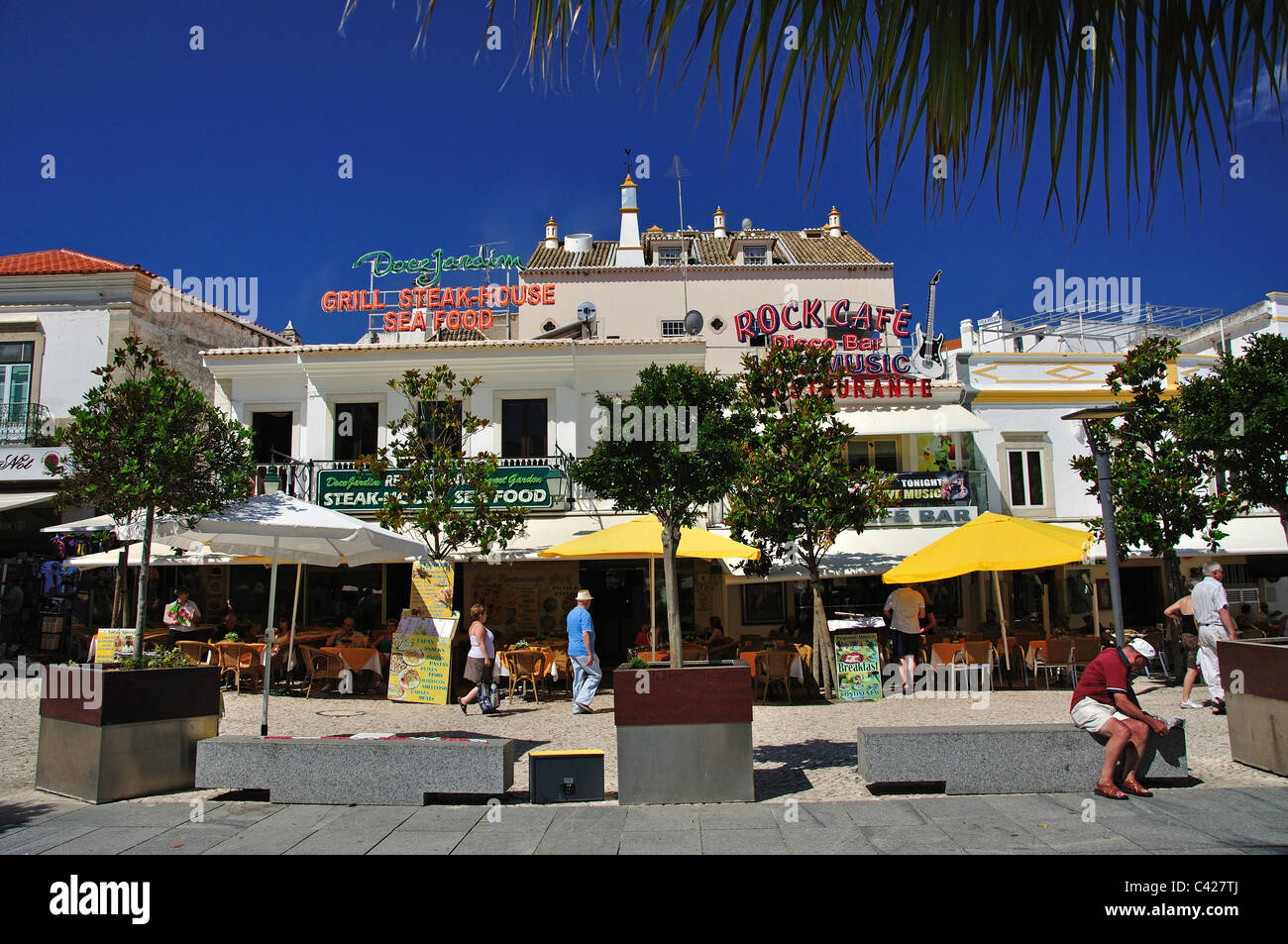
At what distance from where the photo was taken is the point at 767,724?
1047cm

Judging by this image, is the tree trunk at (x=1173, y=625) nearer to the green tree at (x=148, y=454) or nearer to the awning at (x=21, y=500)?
the green tree at (x=148, y=454)

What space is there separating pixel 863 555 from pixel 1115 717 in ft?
27.3

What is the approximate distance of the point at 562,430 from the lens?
18.7 m

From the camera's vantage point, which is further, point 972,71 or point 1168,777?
point 1168,777

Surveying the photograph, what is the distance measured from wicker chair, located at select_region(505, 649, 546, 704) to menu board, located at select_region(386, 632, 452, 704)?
1.08m

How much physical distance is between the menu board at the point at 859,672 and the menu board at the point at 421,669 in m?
5.52

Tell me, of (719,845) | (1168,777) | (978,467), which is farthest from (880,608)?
(719,845)

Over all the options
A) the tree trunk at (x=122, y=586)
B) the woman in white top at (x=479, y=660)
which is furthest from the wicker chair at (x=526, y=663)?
the tree trunk at (x=122, y=586)

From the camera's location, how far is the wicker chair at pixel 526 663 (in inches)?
504

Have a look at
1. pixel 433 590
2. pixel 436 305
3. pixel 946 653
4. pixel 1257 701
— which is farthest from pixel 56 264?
pixel 1257 701

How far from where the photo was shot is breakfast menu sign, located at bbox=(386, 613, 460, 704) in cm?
1208
